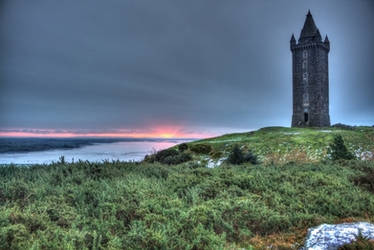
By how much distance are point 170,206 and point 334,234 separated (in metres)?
3.21

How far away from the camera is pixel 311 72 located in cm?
5238

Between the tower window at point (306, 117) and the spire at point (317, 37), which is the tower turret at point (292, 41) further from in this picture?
the tower window at point (306, 117)

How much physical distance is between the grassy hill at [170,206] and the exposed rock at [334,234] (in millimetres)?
256

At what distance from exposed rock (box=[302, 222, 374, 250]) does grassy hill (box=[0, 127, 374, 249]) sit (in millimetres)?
256

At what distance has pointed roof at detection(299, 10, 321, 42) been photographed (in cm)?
5256

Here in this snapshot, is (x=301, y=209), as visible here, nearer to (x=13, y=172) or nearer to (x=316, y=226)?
(x=316, y=226)

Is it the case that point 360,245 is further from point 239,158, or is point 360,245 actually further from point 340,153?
point 340,153

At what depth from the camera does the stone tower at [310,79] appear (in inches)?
2058

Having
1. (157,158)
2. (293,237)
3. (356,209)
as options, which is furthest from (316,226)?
(157,158)

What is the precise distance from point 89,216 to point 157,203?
1418mm

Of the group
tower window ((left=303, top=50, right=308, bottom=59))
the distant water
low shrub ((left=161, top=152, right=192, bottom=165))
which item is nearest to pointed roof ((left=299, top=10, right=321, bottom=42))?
tower window ((left=303, top=50, right=308, bottom=59))

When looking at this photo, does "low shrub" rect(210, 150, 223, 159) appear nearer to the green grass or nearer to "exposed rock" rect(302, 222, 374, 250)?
the green grass

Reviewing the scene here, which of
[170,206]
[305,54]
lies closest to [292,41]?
[305,54]

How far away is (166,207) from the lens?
20.8ft
